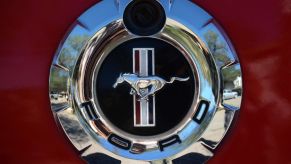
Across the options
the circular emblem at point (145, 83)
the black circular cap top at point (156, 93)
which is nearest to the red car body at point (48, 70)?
the circular emblem at point (145, 83)

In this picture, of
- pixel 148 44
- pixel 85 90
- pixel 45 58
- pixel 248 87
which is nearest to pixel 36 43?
pixel 45 58

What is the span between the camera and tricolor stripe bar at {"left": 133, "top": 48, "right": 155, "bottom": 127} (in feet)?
4.10

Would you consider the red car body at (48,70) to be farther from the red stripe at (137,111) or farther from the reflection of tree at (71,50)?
the red stripe at (137,111)

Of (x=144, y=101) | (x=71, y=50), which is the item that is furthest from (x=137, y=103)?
(x=71, y=50)

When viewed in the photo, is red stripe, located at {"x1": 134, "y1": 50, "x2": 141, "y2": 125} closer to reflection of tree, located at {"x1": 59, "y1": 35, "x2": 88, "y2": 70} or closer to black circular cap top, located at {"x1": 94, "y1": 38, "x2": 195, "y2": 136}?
black circular cap top, located at {"x1": 94, "y1": 38, "x2": 195, "y2": 136}

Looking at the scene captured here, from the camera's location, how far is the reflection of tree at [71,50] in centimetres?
128

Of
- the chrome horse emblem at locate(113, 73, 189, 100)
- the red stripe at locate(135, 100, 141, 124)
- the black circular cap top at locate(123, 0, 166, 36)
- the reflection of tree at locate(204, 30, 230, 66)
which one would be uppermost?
the black circular cap top at locate(123, 0, 166, 36)

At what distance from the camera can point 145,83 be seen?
1239mm

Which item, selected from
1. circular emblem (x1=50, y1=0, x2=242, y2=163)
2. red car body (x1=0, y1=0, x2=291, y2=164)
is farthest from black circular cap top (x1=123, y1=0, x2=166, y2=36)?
red car body (x1=0, y1=0, x2=291, y2=164)

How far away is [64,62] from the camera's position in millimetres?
1290

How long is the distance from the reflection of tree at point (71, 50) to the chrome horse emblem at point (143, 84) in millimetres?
138

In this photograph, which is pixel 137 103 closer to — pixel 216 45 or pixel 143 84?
pixel 143 84

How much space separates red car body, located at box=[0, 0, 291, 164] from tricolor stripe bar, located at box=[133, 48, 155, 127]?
0.61 ft

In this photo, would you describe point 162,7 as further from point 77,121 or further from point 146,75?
point 77,121
